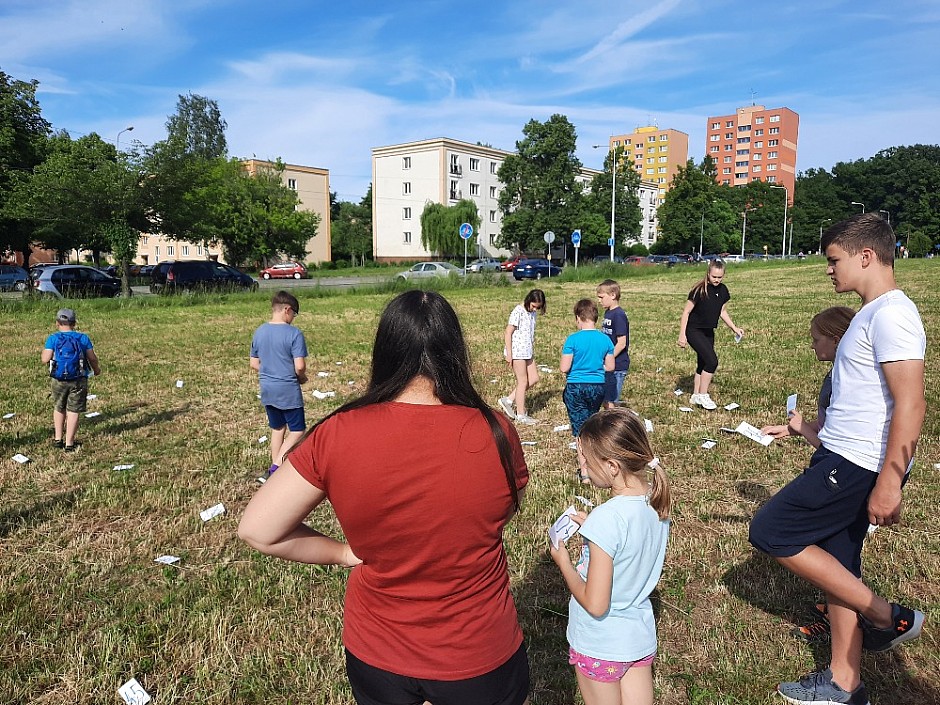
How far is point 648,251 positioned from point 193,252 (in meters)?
55.5

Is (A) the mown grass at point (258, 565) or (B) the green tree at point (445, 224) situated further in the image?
(B) the green tree at point (445, 224)

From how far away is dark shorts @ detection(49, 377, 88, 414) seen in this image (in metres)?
6.46

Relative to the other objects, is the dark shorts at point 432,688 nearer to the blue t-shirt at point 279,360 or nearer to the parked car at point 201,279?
the blue t-shirt at point 279,360

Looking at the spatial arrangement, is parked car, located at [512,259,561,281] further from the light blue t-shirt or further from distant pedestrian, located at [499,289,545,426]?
the light blue t-shirt

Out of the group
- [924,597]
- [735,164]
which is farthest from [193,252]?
[735,164]

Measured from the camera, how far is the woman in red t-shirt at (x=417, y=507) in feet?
5.23

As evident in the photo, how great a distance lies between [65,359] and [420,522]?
6.29 meters

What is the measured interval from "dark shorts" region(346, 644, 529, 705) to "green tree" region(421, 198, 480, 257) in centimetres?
6099

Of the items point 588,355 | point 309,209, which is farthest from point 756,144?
point 588,355

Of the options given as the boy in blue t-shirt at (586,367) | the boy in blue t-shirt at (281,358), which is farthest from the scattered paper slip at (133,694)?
the boy in blue t-shirt at (586,367)

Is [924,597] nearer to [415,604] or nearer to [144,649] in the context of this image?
[415,604]

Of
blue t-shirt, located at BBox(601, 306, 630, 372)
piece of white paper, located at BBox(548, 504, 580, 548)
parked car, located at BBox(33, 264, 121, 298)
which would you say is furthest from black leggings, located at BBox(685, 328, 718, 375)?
parked car, located at BBox(33, 264, 121, 298)

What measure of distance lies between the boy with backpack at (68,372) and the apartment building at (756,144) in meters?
142

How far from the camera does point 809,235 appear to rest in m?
→ 94.6
